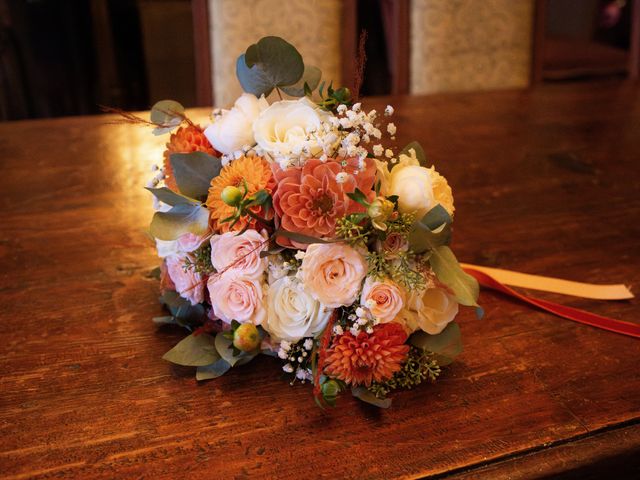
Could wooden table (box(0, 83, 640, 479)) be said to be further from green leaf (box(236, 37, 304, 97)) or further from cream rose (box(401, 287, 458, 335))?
green leaf (box(236, 37, 304, 97))

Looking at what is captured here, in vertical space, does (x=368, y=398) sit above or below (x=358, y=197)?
below

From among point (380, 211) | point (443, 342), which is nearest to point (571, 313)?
point (443, 342)

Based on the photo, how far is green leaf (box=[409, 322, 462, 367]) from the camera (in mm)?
713

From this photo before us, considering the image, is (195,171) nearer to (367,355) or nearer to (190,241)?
(190,241)

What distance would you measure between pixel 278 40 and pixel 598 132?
3.53 ft

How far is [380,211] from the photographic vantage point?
0.64 meters

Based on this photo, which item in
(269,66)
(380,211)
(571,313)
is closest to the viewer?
(380,211)

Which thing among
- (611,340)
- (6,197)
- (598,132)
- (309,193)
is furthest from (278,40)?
(598,132)

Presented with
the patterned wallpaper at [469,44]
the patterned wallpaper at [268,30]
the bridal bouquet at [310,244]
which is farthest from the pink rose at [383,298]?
the patterned wallpaper at [469,44]

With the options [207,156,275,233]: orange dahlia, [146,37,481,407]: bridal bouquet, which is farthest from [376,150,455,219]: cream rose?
[207,156,275,233]: orange dahlia

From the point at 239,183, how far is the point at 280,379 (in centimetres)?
21

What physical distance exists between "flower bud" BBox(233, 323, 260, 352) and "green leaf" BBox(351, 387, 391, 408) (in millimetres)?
110

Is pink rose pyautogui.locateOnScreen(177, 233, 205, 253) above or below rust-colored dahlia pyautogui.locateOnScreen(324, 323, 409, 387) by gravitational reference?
above

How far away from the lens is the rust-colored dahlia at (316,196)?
66 centimetres
